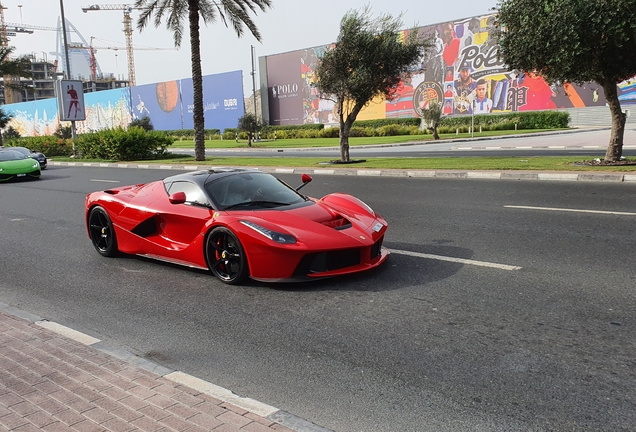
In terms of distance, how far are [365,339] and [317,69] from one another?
722 inches

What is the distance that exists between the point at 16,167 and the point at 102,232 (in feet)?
49.1

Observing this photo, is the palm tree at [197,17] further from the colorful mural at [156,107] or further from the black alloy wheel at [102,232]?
the colorful mural at [156,107]

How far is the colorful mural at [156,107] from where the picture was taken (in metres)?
65.6

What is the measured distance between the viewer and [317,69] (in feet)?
70.3

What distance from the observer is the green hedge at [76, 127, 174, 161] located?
98.4 feet

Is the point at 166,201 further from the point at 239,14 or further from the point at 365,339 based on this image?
the point at 239,14

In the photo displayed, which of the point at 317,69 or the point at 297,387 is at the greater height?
the point at 317,69

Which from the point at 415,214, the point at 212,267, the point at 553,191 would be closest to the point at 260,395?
the point at 212,267

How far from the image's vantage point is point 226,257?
5875 mm

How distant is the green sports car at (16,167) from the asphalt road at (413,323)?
1307 cm

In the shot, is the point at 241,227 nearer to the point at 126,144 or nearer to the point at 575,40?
the point at 575,40

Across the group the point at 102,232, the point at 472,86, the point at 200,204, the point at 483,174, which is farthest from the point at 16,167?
the point at 472,86

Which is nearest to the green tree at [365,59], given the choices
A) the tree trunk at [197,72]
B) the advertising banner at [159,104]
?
the tree trunk at [197,72]

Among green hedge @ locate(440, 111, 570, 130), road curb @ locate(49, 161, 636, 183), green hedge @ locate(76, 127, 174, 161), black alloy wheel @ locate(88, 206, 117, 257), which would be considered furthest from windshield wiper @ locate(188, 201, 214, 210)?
green hedge @ locate(440, 111, 570, 130)
